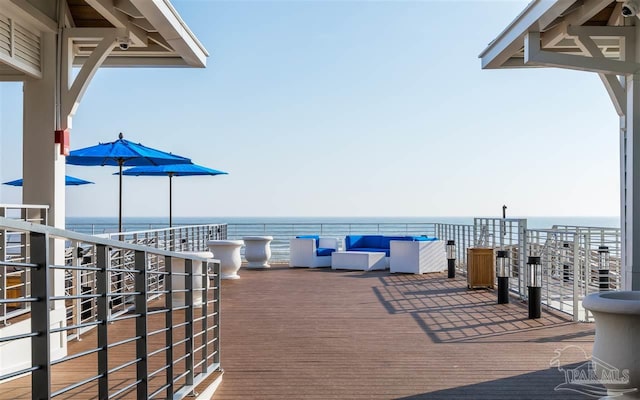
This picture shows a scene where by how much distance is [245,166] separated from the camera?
41.3 meters

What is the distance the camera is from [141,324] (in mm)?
2820

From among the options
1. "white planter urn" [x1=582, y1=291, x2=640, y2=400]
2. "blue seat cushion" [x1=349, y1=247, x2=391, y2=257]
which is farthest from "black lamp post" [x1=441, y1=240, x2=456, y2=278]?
"white planter urn" [x1=582, y1=291, x2=640, y2=400]

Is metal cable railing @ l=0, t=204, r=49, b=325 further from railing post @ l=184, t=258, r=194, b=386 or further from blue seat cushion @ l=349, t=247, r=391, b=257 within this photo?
blue seat cushion @ l=349, t=247, r=391, b=257

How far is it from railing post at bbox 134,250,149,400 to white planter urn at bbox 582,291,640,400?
2.10 metres

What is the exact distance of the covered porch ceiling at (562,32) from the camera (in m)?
5.48

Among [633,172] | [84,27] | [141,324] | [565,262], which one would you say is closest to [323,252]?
[565,262]

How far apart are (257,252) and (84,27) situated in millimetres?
7536

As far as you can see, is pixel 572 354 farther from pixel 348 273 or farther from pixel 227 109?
pixel 227 109

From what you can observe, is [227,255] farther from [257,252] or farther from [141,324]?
[141,324]

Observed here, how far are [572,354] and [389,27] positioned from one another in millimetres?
18725

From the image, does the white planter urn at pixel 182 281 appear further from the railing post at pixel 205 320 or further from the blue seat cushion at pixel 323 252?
the blue seat cushion at pixel 323 252

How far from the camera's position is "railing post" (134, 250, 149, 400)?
2814mm

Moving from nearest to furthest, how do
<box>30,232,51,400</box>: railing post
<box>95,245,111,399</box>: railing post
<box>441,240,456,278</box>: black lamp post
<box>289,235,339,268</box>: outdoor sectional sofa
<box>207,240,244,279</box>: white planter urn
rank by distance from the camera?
<box>30,232,51,400</box>: railing post
<box>95,245,111,399</box>: railing post
<box>207,240,244,279</box>: white planter urn
<box>441,240,456,278</box>: black lamp post
<box>289,235,339,268</box>: outdoor sectional sofa

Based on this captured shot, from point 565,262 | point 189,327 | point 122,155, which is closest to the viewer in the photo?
point 189,327
